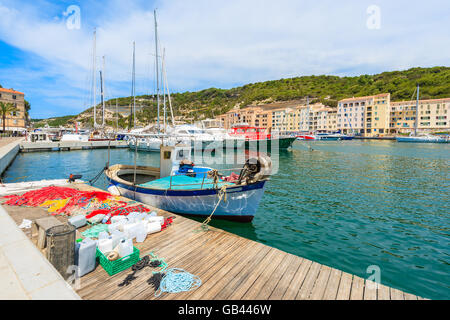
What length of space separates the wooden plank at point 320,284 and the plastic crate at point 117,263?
3.67 meters

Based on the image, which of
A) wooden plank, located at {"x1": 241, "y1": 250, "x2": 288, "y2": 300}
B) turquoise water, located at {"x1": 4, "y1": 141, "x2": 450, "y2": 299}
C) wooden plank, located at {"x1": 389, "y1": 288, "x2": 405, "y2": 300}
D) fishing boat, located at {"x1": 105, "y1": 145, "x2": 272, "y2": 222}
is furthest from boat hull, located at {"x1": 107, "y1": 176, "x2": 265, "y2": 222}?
wooden plank, located at {"x1": 389, "y1": 288, "x2": 405, "y2": 300}

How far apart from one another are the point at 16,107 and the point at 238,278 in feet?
344

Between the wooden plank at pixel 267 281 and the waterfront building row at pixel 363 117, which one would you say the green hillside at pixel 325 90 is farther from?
the wooden plank at pixel 267 281

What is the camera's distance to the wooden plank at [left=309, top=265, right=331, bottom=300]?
12.6 ft

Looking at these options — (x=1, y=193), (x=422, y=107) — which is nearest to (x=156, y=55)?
(x=1, y=193)

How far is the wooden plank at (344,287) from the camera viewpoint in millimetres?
3865

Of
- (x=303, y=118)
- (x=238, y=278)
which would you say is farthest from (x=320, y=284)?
(x=303, y=118)

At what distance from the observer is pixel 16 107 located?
74438 millimetres

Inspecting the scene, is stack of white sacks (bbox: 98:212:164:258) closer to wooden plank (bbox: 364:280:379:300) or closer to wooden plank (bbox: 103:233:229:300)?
wooden plank (bbox: 103:233:229:300)

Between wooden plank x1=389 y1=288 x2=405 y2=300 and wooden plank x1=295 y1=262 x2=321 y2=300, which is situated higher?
wooden plank x1=295 y1=262 x2=321 y2=300

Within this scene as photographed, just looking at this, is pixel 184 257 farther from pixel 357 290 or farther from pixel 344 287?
pixel 357 290

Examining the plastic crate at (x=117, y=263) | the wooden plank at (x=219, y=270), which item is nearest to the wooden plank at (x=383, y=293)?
the wooden plank at (x=219, y=270)

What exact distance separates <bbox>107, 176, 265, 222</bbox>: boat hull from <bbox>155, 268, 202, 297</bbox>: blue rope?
4.00 meters
